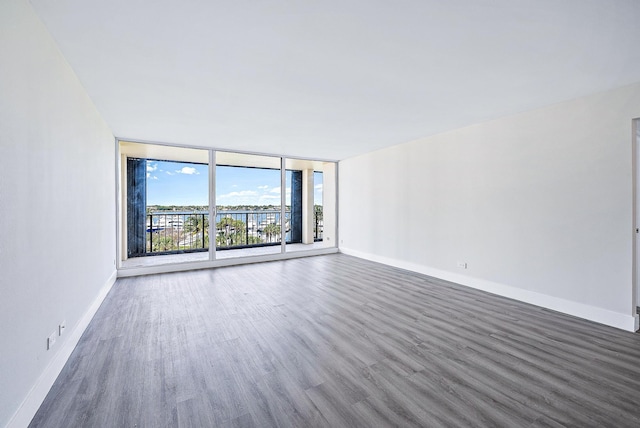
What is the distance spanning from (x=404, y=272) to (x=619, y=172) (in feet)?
9.93

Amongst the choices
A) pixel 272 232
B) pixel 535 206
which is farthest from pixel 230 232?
pixel 535 206

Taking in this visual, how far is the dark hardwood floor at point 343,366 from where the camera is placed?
1549mm

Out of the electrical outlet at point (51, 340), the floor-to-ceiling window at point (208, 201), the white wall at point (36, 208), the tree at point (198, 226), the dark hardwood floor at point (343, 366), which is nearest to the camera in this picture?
the white wall at point (36, 208)

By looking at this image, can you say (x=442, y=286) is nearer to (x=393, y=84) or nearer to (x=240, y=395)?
(x=393, y=84)

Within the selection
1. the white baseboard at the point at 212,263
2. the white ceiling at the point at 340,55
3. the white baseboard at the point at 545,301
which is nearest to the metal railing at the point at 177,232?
the white baseboard at the point at 212,263

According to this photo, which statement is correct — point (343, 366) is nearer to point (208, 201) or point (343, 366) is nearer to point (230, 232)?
point (208, 201)

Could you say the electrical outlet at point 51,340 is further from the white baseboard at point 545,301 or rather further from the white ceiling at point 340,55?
the white baseboard at point 545,301

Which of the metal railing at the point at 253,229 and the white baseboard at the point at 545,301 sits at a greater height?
the metal railing at the point at 253,229

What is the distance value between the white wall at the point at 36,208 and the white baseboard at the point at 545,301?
15.3 feet

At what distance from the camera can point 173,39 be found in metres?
1.94

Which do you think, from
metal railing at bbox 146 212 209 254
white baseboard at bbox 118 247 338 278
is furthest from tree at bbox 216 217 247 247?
white baseboard at bbox 118 247 338 278

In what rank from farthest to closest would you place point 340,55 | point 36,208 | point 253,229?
point 253,229 → point 340,55 → point 36,208

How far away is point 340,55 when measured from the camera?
216cm

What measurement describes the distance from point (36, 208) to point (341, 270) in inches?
165
